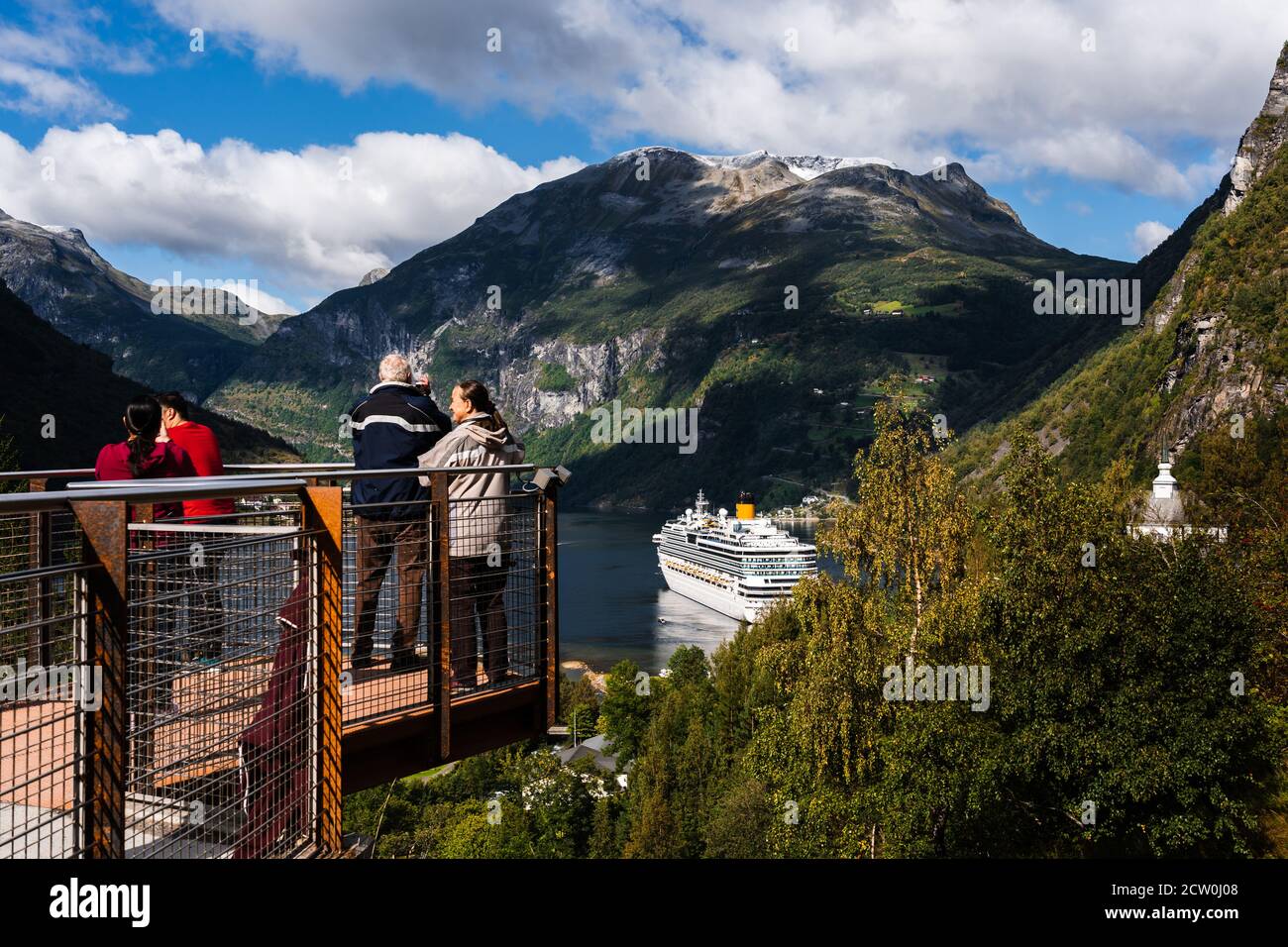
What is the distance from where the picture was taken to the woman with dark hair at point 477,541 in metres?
5.65

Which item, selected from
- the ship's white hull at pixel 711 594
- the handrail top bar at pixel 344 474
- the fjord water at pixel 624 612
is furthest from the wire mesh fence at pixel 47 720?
the ship's white hull at pixel 711 594

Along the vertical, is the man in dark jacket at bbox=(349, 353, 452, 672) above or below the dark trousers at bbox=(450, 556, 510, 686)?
above

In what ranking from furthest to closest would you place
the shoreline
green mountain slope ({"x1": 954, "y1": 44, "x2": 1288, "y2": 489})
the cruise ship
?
green mountain slope ({"x1": 954, "y1": 44, "x2": 1288, "y2": 489}) → the cruise ship → the shoreline

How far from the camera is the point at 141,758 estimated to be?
3.75 metres

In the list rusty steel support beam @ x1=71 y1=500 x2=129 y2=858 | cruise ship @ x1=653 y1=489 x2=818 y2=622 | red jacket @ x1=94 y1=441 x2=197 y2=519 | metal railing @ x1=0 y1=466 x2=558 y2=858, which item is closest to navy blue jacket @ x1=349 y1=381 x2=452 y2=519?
metal railing @ x1=0 y1=466 x2=558 y2=858

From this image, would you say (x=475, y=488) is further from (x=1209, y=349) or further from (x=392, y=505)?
(x=1209, y=349)

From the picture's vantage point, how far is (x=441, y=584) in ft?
17.1

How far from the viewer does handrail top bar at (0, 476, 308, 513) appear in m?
2.40

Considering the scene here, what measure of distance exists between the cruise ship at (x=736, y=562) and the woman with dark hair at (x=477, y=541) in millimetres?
61024

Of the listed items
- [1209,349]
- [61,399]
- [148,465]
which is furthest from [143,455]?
[1209,349]

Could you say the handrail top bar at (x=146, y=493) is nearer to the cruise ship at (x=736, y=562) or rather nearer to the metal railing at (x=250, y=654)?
the metal railing at (x=250, y=654)

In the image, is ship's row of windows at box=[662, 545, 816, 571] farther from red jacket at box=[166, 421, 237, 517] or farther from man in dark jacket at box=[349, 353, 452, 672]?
red jacket at box=[166, 421, 237, 517]
